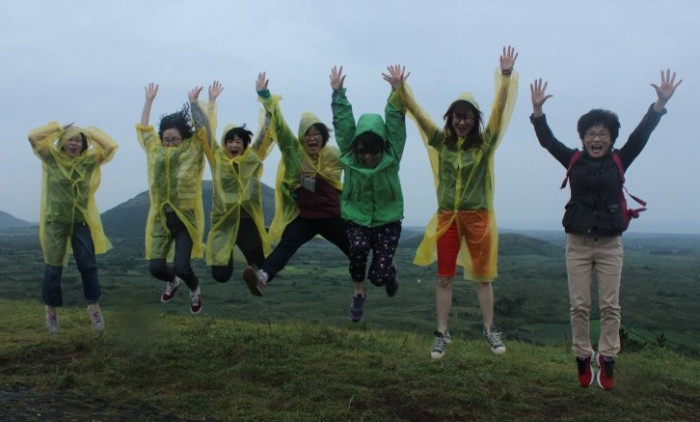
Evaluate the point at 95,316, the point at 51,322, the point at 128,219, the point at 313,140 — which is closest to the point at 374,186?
the point at 313,140

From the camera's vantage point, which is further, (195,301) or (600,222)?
(195,301)

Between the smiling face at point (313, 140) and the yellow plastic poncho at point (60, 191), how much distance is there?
2710 mm

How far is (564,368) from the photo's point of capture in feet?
23.5

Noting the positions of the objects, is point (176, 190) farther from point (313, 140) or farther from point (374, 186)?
point (374, 186)

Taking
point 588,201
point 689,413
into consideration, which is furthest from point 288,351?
point 689,413

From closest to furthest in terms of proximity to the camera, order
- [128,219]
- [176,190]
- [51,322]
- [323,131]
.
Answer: [323,131]
[176,190]
[51,322]
[128,219]

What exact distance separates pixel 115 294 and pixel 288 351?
80.1 inches

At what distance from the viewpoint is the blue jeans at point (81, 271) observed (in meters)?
7.38

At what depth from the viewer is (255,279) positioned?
6.48 m

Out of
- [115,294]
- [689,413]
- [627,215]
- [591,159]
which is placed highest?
[591,159]

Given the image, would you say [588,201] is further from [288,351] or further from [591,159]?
[288,351]

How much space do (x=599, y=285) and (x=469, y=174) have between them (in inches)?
61.8

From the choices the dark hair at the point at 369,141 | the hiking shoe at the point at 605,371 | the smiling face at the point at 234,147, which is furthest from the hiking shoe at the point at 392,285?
the smiling face at the point at 234,147

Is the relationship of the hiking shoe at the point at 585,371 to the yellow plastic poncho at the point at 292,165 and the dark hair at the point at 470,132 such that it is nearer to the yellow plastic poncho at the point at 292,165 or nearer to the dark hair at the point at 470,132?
the dark hair at the point at 470,132
